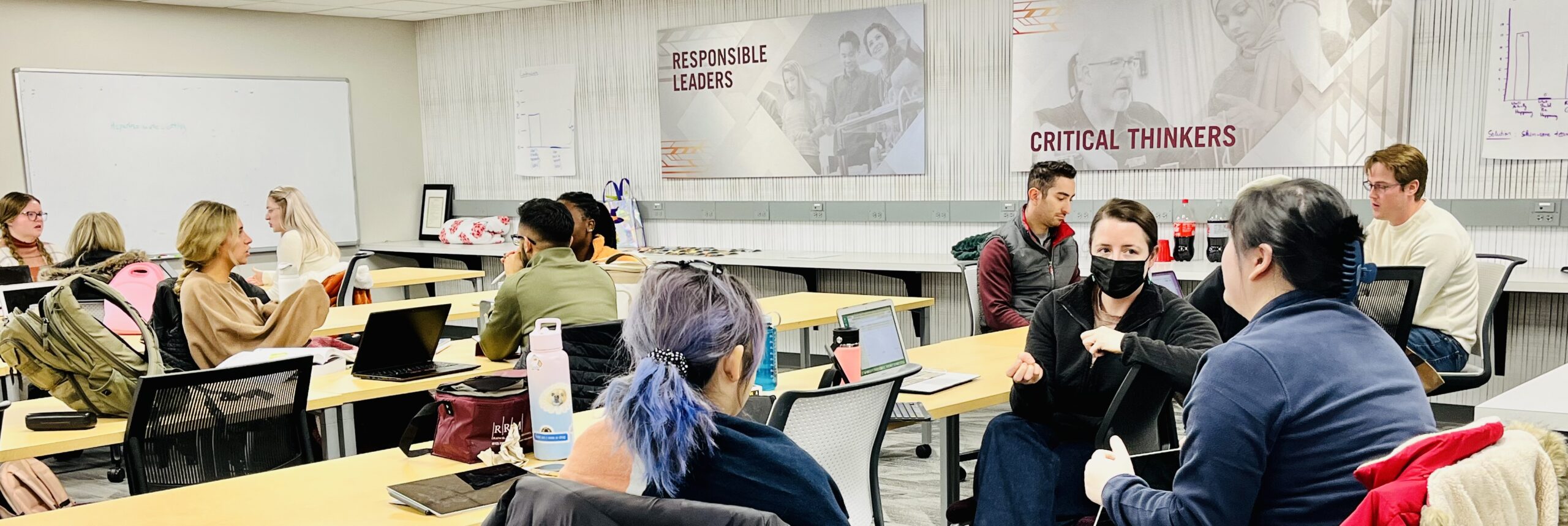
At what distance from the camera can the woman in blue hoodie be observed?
65.3 inches

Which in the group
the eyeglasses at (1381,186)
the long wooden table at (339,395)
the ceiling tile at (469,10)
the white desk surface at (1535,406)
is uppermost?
the ceiling tile at (469,10)

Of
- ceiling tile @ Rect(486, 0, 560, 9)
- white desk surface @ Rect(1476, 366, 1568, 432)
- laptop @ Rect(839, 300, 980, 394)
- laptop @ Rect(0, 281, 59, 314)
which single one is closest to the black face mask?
laptop @ Rect(839, 300, 980, 394)

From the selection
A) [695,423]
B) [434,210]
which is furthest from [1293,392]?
[434,210]

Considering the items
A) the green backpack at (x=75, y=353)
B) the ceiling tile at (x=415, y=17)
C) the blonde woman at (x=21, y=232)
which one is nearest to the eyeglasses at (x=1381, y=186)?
the green backpack at (x=75, y=353)

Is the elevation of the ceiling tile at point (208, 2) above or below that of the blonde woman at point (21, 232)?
above

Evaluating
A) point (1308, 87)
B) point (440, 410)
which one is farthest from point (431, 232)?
point (440, 410)

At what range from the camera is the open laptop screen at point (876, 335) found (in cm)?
330

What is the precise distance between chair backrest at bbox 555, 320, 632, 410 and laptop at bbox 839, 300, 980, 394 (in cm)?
63

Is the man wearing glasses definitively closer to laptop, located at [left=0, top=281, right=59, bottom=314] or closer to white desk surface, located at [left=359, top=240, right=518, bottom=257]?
white desk surface, located at [left=359, top=240, right=518, bottom=257]

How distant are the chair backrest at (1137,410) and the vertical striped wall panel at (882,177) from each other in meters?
3.12

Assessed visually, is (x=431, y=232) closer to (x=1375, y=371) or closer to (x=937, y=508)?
(x=937, y=508)

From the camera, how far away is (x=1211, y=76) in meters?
6.00

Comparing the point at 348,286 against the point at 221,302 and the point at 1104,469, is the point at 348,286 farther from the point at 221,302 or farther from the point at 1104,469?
the point at 1104,469

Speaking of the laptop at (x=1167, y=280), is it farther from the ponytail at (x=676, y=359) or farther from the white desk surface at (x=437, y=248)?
the white desk surface at (x=437, y=248)
